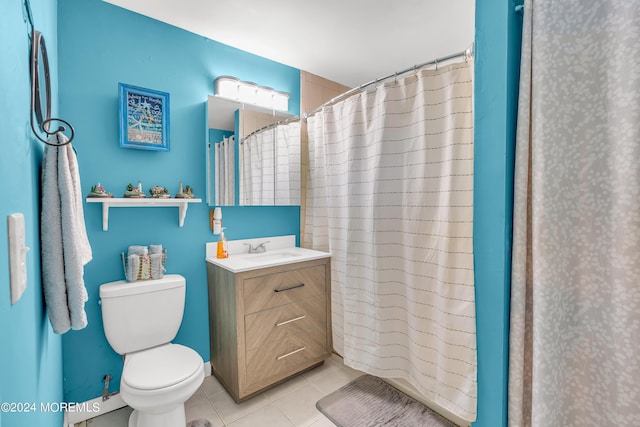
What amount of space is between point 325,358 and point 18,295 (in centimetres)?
207

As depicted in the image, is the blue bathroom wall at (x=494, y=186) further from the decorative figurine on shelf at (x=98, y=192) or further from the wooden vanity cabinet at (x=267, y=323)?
the decorative figurine on shelf at (x=98, y=192)

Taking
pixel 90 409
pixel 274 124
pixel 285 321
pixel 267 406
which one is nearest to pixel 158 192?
pixel 274 124

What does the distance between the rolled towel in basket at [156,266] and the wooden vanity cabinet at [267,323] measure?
0.36 meters

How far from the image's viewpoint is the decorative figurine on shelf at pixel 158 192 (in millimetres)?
1865

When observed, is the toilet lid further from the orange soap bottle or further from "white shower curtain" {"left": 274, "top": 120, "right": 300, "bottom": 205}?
"white shower curtain" {"left": 274, "top": 120, "right": 300, "bottom": 205}

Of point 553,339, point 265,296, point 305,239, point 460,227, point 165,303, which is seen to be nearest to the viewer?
point 553,339

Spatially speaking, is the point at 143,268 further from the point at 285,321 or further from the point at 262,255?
the point at 285,321

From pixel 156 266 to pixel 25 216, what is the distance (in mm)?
1178

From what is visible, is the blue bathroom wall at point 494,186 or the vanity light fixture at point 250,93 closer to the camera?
the blue bathroom wall at point 494,186

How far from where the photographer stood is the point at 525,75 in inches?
38.2

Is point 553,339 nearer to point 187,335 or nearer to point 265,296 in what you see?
point 265,296

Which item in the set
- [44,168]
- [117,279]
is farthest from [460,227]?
[117,279]

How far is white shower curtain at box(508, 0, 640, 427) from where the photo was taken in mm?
786

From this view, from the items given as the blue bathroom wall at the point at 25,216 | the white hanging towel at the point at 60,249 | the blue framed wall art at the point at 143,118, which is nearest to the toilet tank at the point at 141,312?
the blue bathroom wall at the point at 25,216
